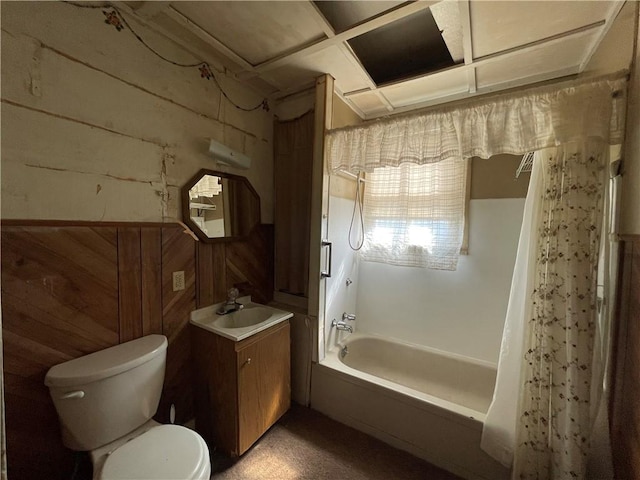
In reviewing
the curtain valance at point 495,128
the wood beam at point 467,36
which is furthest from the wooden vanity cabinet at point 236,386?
the wood beam at point 467,36

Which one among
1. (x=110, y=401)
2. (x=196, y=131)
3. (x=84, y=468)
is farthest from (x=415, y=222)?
(x=84, y=468)

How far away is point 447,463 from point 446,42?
7.98 ft

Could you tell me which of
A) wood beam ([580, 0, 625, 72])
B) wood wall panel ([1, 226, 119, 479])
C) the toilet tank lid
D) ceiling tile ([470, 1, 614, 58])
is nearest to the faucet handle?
the toilet tank lid

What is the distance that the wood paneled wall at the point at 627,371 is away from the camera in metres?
0.94

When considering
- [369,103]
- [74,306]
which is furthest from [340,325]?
[369,103]

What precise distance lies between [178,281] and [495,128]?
1948 mm

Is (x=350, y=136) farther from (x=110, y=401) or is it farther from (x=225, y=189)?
(x=110, y=401)

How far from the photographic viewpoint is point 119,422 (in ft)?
3.82

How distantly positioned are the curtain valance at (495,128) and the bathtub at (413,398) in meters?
1.42

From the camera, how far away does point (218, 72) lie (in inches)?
68.3

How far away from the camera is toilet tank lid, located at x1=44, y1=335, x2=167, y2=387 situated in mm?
1046

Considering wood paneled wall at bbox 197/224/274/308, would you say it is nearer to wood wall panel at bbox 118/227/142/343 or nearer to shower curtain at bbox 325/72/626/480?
wood wall panel at bbox 118/227/142/343

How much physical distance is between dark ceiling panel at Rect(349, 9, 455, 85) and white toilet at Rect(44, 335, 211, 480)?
2139 millimetres

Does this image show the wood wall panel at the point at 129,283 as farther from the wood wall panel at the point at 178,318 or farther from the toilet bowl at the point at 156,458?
the toilet bowl at the point at 156,458
